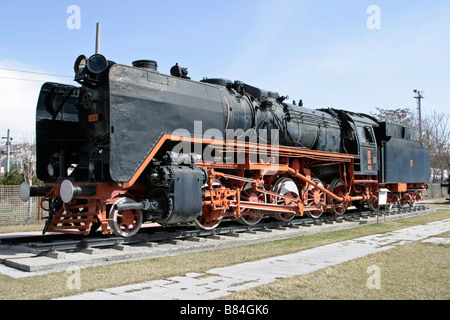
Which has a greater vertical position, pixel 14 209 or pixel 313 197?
pixel 313 197

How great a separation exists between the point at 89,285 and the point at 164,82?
4.75m

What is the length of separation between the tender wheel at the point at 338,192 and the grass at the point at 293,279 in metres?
5.64

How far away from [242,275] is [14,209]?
11.6 metres

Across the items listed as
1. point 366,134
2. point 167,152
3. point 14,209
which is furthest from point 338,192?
point 14,209

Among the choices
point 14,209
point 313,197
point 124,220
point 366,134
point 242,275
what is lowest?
point 242,275

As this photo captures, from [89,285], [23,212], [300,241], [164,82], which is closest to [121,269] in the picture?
[89,285]

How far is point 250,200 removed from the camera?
11391 mm

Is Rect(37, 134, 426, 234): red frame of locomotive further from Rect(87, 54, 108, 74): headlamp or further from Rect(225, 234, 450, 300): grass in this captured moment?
Rect(225, 234, 450, 300): grass

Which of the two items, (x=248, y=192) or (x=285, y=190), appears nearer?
(x=248, y=192)

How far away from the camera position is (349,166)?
15.3 m

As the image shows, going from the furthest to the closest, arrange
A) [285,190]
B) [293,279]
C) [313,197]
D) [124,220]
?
1. [313,197]
2. [285,190]
3. [124,220]
4. [293,279]

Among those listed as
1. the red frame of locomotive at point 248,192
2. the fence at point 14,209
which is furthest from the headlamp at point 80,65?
the fence at point 14,209

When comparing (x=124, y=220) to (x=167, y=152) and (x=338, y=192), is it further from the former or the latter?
(x=338, y=192)

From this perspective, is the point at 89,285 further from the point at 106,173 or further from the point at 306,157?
the point at 306,157
